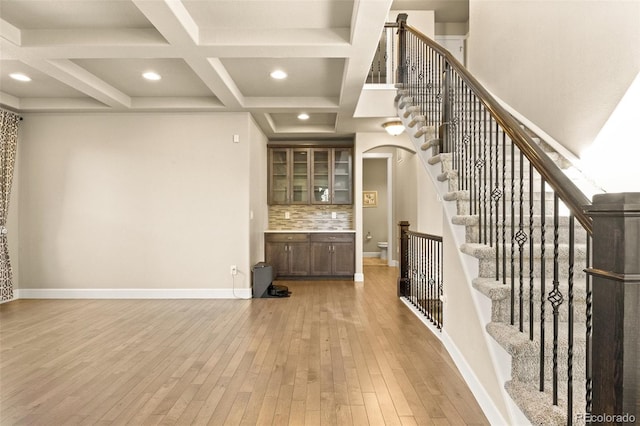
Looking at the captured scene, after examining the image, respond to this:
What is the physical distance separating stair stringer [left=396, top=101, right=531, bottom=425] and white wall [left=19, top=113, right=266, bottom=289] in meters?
3.36

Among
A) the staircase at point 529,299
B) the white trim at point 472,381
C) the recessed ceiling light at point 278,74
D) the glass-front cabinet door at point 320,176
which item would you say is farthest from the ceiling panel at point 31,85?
the white trim at point 472,381

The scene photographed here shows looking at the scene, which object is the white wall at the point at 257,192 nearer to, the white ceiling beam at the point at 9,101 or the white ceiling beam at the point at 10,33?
the white ceiling beam at the point at 10,33

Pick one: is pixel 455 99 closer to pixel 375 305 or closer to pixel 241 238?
pixel 375 305

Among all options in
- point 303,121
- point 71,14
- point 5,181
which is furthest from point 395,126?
point 5,181

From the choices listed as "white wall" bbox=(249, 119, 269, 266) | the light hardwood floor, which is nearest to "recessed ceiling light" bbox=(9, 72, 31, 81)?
"white wall" bbox=(249, 119, 269, 266)

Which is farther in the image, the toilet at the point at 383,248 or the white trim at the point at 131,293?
the toilet at the point at 383,248

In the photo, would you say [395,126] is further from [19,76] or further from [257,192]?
[19,76]

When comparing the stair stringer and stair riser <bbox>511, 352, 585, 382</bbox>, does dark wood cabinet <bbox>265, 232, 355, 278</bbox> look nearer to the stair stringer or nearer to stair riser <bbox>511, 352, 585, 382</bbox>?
the stair stringer

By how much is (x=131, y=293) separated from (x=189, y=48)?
379 cm

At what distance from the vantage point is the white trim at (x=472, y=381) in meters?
2.16

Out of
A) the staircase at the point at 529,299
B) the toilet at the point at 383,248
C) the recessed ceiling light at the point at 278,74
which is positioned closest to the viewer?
the staircase at the point at 529,299

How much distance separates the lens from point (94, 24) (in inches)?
129

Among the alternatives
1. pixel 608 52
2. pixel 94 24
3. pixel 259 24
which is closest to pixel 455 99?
pixel 608 52

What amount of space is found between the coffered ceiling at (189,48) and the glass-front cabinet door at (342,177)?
2.06 m
